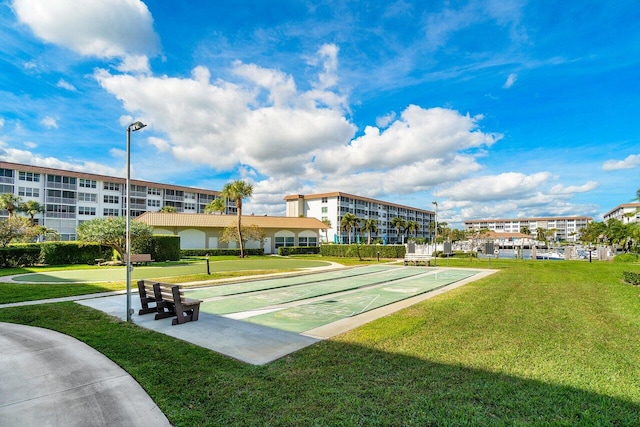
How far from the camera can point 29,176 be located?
5234 centimetres

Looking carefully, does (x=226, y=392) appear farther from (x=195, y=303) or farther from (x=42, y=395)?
(x=195, y=303)

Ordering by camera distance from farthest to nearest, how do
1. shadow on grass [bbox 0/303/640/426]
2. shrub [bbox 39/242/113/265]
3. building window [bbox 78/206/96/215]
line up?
building window [bbox 78/206/96/215] → shrub [bbox 39/242/113/265] → shadow on grass [bbox 0/303/640/426]

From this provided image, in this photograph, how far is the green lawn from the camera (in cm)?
398

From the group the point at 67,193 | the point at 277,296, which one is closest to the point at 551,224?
the point at 67,193

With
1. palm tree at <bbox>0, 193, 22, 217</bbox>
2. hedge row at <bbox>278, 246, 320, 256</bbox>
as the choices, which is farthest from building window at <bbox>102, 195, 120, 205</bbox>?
hedge row at <bbox>278, 246, 320, 256</bbox>

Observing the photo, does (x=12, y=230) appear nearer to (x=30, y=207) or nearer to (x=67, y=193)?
(x=30, y=207)

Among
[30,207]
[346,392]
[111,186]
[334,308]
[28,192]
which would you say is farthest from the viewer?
[111,186]

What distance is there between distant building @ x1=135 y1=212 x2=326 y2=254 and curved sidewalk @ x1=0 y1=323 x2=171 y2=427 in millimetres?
31959

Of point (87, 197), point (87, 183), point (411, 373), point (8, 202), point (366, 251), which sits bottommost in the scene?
point (366, 251)

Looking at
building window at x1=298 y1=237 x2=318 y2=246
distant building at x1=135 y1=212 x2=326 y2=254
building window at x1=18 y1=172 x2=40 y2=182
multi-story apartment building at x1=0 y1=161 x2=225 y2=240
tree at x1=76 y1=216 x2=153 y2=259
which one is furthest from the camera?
building window at x1=18 y1=172 x2=40 y2=182

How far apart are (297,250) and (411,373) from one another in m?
42.5

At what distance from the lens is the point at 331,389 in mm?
4617

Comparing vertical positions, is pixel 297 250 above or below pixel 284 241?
below

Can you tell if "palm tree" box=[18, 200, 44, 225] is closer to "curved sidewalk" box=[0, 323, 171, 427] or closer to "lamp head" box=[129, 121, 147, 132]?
"lamp head" box=[129, 121, 147, 132]
